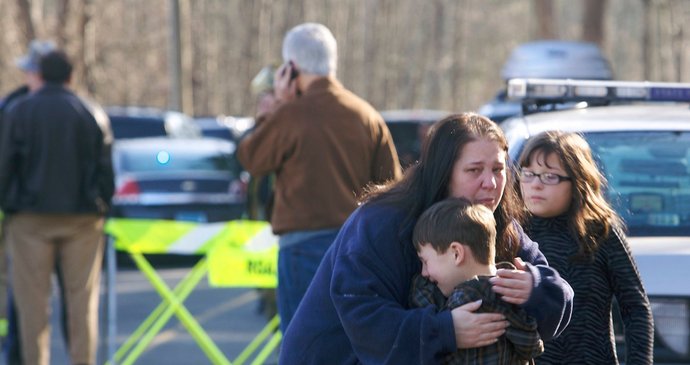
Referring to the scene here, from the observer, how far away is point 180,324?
40.4 ft

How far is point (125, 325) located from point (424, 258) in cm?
877

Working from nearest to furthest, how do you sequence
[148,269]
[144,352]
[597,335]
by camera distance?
[597,335]
[148,269]
[144,352]

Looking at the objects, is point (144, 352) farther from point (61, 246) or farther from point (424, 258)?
point (424, 258)

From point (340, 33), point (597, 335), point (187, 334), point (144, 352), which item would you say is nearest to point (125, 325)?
point (187, 334)

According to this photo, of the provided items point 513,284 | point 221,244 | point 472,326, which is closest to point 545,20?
point 221,244

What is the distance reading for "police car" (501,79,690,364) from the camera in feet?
17.7

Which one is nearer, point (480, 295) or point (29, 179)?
point (480, 295)

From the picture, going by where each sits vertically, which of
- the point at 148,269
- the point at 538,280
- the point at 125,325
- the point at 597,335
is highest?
the point at 538,280

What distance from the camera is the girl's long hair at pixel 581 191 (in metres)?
4.55

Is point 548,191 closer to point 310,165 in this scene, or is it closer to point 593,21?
point 310,165

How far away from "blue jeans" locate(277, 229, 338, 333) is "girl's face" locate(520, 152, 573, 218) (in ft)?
6.98

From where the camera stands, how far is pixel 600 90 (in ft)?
21.0

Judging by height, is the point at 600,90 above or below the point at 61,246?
above

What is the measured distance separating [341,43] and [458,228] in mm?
74748
